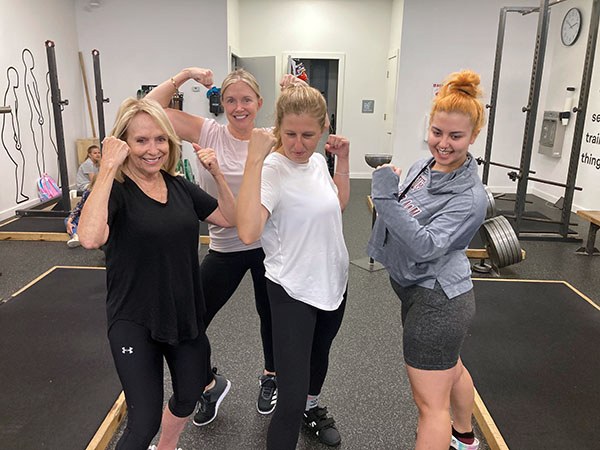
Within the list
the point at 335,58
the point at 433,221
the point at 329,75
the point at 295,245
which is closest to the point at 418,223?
the point at 433,221

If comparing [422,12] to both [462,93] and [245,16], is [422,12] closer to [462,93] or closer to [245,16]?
[245,16]

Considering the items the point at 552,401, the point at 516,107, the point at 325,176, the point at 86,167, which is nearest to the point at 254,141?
the point at 325,176

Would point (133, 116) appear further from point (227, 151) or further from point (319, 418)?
point (319, 418)

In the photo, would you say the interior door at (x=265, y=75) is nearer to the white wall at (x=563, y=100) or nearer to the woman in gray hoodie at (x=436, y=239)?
the white wall at (x=563, y=100)

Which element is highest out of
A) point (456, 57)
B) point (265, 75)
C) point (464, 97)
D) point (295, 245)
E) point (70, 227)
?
point (456, 57)

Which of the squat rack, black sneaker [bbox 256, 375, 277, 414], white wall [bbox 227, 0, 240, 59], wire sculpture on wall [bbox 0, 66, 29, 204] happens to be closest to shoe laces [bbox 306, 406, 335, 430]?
black sneaker [bbox 256, 375, 277, 414]

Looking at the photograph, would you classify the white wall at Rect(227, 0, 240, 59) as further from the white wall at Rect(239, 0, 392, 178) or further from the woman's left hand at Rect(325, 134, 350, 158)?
the woman's left hand at Rect(325, 134, 350, 158)

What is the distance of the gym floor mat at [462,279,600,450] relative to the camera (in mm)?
2102

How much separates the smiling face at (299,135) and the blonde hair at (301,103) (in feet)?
0.04

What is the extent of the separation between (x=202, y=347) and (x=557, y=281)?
10.9 ft

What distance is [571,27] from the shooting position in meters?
6.61

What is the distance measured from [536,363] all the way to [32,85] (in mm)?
6386

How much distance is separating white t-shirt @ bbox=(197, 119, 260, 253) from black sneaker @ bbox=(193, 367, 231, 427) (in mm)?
670

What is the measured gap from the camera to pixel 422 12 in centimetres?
702
